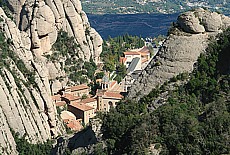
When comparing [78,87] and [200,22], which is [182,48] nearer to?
[200,22]

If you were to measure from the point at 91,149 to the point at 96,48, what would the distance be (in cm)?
4438

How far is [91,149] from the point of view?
25.2 meters

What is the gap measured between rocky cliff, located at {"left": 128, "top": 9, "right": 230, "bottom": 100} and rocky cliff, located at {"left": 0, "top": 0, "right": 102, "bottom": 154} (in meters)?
18.8

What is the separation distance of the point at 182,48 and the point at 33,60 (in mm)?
30266

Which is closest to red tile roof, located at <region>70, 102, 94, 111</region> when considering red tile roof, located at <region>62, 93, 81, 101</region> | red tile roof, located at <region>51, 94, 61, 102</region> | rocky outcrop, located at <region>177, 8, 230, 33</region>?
red tile roof, located at <region>62, 93, 81, 101</region>

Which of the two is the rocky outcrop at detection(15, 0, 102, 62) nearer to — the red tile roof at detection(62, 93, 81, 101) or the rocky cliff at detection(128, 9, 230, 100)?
the red tile roof at detection(62, 93, 81, 101)

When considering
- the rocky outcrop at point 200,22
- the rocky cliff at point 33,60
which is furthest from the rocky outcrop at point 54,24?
the rocky outcrop at point 200,22

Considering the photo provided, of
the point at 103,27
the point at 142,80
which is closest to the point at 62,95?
the point at 142,80

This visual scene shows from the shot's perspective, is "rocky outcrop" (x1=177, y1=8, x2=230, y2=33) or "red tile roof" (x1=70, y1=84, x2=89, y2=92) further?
"red tile roof" (x1=70, y1=84, x2=89, y2=92)

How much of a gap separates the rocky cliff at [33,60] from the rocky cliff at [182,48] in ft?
61.7

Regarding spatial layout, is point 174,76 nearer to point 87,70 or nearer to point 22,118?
point 22,118

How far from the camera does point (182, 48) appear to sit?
86.5ft

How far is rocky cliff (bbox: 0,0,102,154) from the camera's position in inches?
1791

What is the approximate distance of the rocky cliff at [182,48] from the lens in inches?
1033
